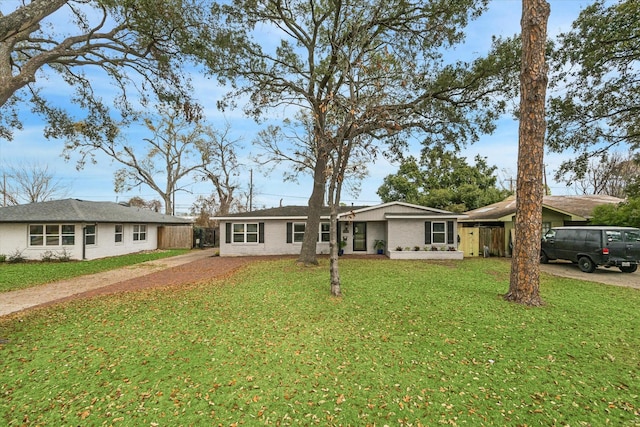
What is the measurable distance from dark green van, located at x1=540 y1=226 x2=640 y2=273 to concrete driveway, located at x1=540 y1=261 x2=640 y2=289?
33 centimetres

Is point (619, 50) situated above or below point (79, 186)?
above

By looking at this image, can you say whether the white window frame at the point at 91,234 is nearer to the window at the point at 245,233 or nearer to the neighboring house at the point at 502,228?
the window at the point at 245,233

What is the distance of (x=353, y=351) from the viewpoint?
431cm

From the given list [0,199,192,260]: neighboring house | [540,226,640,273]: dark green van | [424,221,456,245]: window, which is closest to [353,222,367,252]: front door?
[424,221,456,245]: window

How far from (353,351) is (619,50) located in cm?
1472

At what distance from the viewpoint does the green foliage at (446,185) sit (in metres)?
26.7

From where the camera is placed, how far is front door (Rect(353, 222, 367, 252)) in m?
18.1

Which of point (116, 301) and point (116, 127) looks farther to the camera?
point (116, 127)

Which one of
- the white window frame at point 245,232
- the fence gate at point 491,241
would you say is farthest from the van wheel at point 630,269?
the white window frame at point 245,232

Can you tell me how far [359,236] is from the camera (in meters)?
18.1

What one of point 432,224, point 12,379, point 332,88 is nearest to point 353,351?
point 12,379

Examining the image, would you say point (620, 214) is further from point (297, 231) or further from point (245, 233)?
point (245, 233)

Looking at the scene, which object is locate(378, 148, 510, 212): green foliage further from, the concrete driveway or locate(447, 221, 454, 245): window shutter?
the concrete driveway

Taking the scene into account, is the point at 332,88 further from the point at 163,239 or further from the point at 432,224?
the point at 163,239
